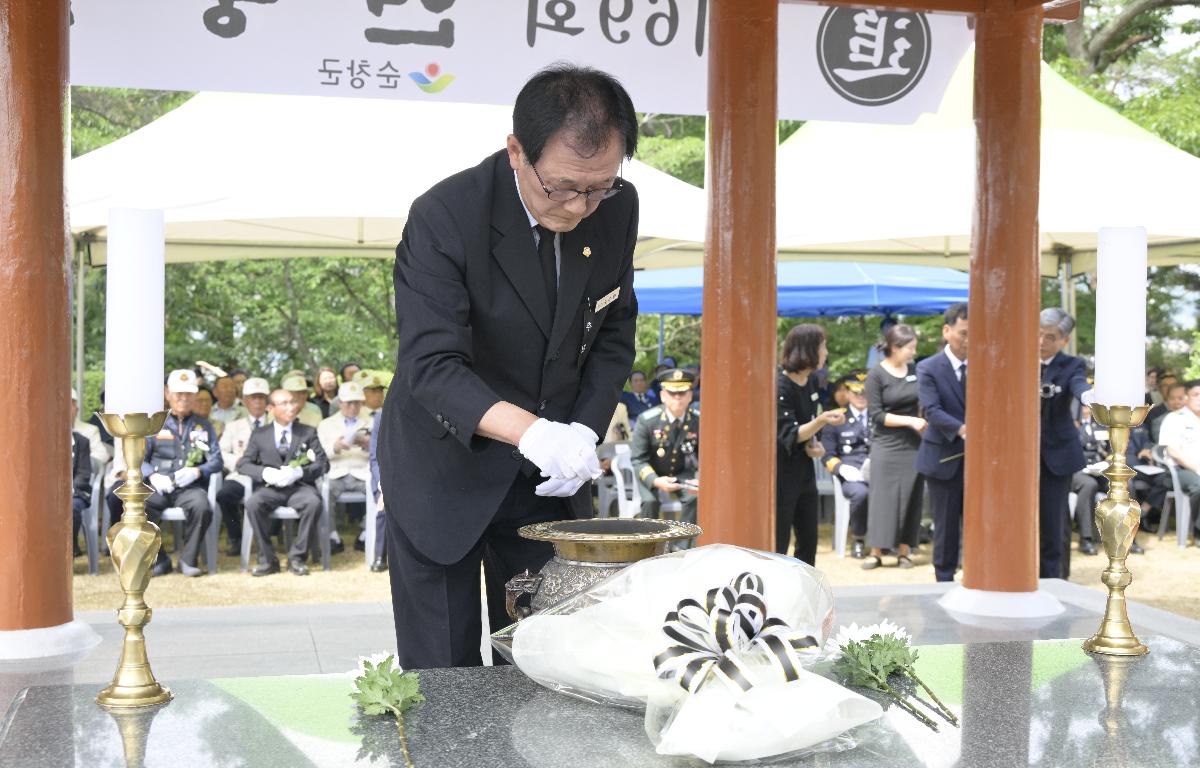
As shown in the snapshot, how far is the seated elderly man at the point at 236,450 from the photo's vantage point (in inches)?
321

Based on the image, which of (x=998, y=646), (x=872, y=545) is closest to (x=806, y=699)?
(x=998, y=646)

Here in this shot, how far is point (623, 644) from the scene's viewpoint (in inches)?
63.8

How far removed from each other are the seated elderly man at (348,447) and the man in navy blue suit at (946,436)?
3.82 meters

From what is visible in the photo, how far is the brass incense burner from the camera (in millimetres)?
1793

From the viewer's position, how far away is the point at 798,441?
21.2ft

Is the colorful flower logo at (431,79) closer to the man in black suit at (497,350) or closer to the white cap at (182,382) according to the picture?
the man in black suit at (497,350)

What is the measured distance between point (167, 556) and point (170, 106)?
345 inches

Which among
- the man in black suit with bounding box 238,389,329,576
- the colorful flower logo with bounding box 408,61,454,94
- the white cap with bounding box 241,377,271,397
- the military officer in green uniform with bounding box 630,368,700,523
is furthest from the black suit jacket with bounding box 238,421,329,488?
the colorful flower logo with bounding box 408,61,454,94

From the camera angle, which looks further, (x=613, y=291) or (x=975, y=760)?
(x=613, y=291)

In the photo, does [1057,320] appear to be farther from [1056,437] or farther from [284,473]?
[284,473]

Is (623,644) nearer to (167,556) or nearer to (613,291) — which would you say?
(613,291)

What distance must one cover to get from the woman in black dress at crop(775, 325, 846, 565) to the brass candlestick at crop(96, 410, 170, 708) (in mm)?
4875

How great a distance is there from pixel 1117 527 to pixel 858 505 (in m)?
6.39

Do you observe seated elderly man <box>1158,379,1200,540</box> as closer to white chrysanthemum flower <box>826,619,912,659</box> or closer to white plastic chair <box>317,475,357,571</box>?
white plastic chair <box>317,475,357,571</box>
